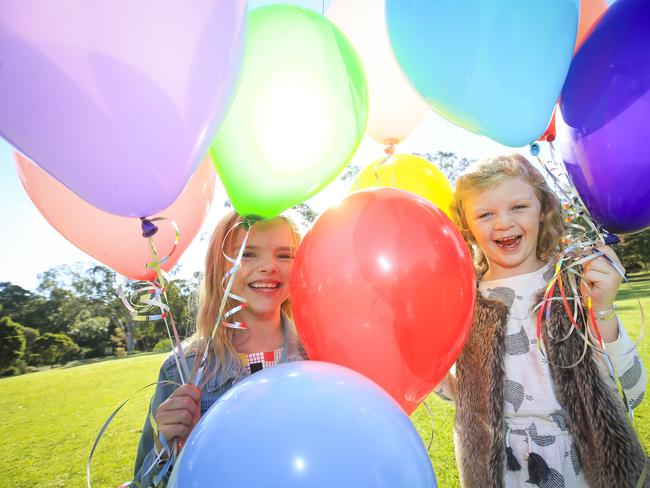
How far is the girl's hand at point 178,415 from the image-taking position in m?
1.17

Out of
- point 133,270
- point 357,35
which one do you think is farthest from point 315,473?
point 357,35

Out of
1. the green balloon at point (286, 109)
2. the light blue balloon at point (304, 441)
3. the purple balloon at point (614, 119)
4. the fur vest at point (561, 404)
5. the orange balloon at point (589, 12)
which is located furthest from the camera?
the orange balloon at point (589, 12)

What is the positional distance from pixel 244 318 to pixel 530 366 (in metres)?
1.29

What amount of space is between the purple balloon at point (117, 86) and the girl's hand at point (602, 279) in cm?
131

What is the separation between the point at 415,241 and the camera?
3.94ft

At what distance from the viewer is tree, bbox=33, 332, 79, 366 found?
2000 cm

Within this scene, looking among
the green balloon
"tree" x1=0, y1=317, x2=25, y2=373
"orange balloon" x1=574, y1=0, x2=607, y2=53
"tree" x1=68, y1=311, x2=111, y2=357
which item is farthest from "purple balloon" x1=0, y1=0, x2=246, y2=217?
"tree" x1=68, y1=311, x2=111, y2=357

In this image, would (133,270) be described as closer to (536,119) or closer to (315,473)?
(315,473)

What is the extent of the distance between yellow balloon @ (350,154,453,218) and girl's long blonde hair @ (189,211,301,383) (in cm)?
50

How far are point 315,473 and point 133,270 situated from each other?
1.14m

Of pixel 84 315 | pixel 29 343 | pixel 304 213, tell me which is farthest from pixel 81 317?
pixel 304 213

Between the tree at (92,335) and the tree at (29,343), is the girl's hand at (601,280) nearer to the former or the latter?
the tree at (29,343)

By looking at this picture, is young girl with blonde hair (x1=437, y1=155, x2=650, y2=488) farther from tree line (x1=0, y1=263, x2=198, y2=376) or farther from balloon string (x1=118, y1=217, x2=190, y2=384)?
tree line (x1=0, y1=263, x2=198, y2=376)

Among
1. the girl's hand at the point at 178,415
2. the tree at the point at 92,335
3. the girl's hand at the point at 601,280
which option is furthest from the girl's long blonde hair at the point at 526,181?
the tree at the point at 92,335
